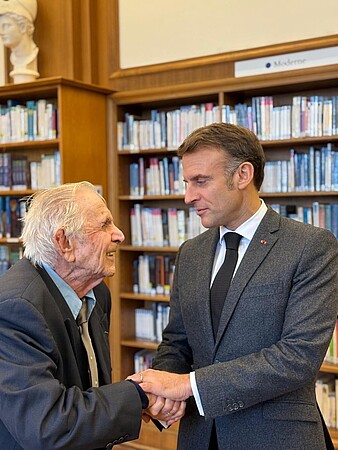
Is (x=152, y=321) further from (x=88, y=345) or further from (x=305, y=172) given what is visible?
(x=88, y=345)

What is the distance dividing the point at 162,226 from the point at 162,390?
2.50 metres

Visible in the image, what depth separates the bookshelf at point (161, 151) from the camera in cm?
368

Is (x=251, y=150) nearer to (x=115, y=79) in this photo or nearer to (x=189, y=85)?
(x=189, y=85)

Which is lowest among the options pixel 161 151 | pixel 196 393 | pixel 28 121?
pixel 196 393

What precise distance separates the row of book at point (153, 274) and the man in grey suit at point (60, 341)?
2291 mm

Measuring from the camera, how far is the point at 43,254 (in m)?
1.78

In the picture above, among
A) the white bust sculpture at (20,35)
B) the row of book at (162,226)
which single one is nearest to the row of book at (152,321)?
the row of book at (162,226)

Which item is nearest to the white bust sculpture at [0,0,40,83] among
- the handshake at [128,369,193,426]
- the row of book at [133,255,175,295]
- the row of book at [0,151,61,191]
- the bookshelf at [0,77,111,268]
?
the bookshelf at [0,77,111,268]

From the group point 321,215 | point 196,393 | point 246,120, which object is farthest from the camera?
point 246,120

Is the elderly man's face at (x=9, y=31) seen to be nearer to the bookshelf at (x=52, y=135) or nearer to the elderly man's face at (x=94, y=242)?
the bookshelf at (x=52, y=135)

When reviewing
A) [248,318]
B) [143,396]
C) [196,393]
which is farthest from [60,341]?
[248,318]

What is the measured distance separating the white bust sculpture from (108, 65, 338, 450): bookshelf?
2.36ft

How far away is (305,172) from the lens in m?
3.74

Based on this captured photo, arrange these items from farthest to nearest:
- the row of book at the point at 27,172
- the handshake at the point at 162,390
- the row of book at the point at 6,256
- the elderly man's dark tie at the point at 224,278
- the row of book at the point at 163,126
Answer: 1. the row of book at the point at 6,256
2. the row of book at the point at 27,172
3. the row of book at the point at 163,126
4. the elderly man's dark tie at the point at 224,278
5. the handshake at the point at 162,390
